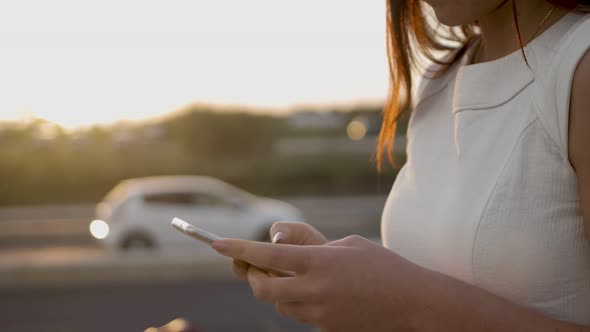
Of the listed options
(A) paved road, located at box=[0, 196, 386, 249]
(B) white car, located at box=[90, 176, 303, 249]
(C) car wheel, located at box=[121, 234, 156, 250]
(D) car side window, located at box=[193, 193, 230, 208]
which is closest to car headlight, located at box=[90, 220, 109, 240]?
(B) white car, located at box=[90, 176, 303, 249]

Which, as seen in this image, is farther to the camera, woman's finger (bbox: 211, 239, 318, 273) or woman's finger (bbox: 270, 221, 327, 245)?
woman's finger (bbox: 270, 221, 327, 245)

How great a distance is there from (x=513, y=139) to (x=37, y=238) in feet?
65.6

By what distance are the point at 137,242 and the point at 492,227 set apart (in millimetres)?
13733

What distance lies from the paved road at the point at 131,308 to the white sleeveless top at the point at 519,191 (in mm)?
6841

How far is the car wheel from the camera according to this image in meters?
14.4

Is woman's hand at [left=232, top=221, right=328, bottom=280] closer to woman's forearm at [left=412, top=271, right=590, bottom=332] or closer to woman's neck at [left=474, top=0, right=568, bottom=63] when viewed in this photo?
woman's forearm at [left=412, top=271, right=590, bottom=332]

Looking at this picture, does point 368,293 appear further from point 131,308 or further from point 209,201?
point 209,201

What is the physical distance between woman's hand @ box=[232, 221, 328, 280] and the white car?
1284 centimetres

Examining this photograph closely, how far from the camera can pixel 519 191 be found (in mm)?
1123

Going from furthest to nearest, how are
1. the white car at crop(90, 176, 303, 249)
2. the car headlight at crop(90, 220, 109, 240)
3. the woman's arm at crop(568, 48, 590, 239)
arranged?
the car headlight at crop(90, 220, 109, 240) → the white car at crop(90, 176, 303, 249) → the woman's arm at crop(568, 48, 590, 239)

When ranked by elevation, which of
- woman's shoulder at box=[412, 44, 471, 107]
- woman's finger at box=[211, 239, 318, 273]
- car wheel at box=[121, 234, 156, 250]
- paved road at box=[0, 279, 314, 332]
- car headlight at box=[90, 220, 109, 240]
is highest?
woman's shoulder at box=[412, 44, 471, 107]

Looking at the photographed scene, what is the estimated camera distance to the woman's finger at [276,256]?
1.03 meters

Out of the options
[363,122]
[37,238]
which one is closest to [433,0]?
[37,238]

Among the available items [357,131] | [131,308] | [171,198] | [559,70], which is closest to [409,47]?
[559,70]
